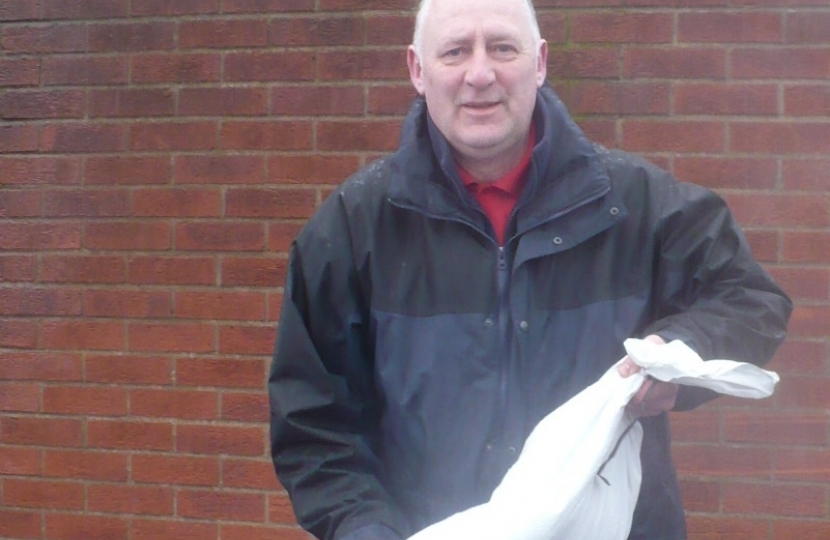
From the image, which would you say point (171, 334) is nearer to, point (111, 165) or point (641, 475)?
point (111, 165)

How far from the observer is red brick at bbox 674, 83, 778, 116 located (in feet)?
11.0

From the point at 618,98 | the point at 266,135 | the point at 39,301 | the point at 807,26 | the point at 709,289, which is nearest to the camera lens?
the point at 709,289

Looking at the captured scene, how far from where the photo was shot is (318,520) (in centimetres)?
212

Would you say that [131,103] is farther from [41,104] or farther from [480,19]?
[480,19]

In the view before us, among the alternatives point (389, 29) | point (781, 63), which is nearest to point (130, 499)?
point (389, 29)

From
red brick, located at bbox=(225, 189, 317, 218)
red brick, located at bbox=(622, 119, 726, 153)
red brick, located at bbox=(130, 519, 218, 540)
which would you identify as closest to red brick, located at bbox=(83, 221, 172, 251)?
red brick, located at bbox=(225, 189, 317, 218)

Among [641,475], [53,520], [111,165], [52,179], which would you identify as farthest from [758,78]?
[53,520]

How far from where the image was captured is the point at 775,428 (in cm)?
336

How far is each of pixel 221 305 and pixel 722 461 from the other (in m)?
1.76

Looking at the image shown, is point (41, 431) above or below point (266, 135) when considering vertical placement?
Answer: below

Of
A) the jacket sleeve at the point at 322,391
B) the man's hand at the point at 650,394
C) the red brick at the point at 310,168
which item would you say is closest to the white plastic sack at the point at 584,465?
the man's hand at the point at 650,394

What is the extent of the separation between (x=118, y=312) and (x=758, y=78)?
2332 millimetres

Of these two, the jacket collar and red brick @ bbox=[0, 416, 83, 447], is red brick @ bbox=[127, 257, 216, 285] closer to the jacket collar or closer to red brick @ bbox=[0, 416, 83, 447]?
red brick @ bbox=[0, 416, 83, 447]

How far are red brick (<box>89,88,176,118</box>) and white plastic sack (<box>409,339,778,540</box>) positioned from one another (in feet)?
7.44
